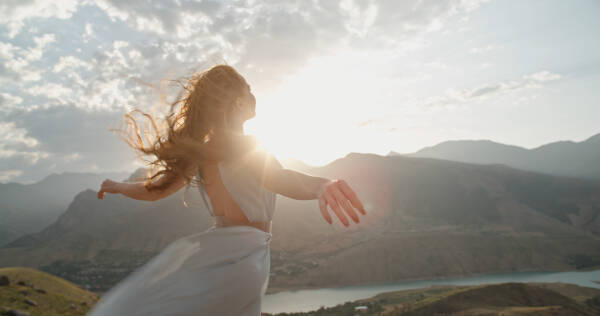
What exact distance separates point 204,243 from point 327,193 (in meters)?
0.72

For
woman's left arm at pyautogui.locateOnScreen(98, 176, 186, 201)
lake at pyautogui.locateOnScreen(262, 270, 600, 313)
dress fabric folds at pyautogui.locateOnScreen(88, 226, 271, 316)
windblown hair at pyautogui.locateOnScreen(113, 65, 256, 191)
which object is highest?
windblown hair at pyautogui.locateOnScreen(113, 65, 256, 191)

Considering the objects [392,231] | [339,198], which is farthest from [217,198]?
[392,231]

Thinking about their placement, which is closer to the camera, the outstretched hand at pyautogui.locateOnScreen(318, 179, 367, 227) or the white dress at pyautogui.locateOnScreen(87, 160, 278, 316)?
the outstretched hand at pyautogui.locateOnScreen(318, 179, 367, 227)

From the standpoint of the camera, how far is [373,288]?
6494cm

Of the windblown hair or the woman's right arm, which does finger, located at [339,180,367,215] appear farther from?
the windblown hair

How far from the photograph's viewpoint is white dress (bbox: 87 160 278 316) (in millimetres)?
1365

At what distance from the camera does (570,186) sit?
4569 inches

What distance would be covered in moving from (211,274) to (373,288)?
6948 centimetres

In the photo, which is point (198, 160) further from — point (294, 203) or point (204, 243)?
point (294, 203)

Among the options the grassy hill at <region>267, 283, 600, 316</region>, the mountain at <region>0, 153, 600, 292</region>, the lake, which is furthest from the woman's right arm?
the mountain at <region>0, 153, 600, 292</region>

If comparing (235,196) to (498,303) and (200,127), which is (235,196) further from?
(498,303)

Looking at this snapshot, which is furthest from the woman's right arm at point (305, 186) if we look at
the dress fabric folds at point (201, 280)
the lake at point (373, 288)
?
the lake at point (373, 288)

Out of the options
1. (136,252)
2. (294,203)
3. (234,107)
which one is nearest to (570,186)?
(294,203)

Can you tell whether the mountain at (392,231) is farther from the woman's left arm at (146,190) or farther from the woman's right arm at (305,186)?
the woman's right arm at (305,186)
